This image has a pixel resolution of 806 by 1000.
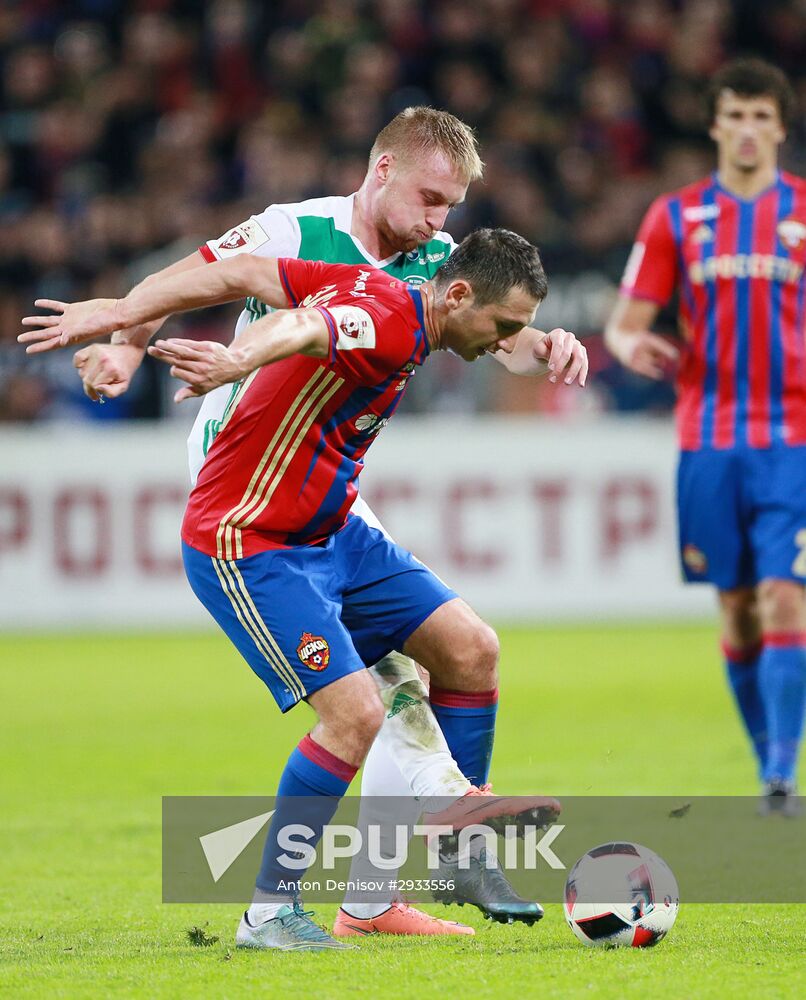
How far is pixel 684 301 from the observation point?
7.04 m

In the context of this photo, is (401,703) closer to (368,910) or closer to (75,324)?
(368,910)

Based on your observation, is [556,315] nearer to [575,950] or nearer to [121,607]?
[121,607]

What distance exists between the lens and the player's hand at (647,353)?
261 inches

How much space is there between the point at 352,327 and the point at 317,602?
72 centimetres

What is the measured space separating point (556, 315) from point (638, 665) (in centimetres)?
353

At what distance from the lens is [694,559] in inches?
272

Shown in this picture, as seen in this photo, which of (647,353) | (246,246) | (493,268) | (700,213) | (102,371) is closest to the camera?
(493,268)

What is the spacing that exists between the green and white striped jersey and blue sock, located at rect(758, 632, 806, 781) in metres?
2.53

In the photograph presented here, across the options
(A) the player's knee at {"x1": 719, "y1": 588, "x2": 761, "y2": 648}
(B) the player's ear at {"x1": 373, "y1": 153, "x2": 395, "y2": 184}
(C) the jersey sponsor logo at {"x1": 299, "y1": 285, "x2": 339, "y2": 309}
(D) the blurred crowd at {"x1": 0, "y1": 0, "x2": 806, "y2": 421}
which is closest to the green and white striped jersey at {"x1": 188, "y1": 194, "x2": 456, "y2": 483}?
(B) the player's ear at {"x1": 373, "y1": 153, "x2": 395, "y2": 184}

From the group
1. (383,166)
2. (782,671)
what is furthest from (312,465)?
(782,671)

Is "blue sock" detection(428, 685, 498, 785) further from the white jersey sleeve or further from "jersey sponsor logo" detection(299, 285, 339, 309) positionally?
"jersey sponsor logo" detection(299, 285, 339, 309)

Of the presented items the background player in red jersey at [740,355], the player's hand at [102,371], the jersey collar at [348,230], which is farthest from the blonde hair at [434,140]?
the background player in red jersey at [740,355]

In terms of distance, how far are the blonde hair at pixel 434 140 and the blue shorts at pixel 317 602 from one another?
996 millimetres

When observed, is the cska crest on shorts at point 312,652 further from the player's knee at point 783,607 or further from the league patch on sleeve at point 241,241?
the player's knee at point 783,607
